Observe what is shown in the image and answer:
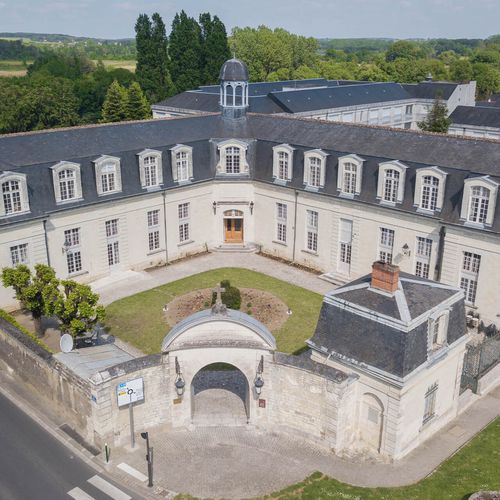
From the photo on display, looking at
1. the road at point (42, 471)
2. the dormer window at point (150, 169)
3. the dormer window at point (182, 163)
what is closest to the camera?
the road at point (42, 471)

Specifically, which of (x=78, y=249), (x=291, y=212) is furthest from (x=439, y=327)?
(x=78, y=249)

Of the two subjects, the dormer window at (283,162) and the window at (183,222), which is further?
the window at (183,222)

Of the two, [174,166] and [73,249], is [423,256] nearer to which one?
[174,166]

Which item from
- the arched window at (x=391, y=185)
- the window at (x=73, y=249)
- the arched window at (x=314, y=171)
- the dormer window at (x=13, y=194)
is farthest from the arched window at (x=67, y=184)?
the arched window at (x=391, y=185)

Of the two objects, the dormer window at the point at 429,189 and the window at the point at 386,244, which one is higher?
the dormer window at the point at 429,189

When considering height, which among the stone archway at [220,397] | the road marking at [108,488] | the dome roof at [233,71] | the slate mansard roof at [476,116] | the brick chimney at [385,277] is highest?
the dome roof at [233,71]

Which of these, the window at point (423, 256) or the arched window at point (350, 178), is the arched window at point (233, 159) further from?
the window at point (423, 256)
